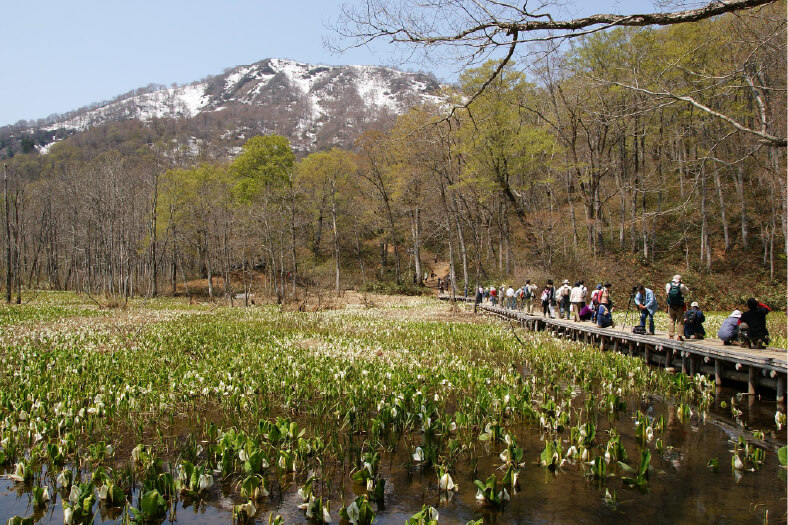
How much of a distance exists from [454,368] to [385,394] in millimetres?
2620

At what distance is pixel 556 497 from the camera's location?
15.9 ft

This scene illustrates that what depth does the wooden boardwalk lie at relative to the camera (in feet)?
30.3

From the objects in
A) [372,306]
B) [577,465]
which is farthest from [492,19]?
[372,306]

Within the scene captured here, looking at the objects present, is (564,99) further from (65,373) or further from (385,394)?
(65,373)

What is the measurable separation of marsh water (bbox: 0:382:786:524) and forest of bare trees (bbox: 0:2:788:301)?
26.0 ft

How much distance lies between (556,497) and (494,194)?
3333 cm

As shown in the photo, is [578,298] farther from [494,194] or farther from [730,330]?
[494,194]

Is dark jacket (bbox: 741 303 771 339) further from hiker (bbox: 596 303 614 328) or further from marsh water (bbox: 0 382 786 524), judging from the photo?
marsh water (bbox: 0 382 786 524)

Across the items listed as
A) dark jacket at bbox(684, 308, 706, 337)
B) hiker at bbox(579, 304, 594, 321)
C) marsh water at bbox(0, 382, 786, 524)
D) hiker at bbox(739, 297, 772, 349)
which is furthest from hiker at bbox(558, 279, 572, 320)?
marsh water at bbox(0, 382, 786, 524)

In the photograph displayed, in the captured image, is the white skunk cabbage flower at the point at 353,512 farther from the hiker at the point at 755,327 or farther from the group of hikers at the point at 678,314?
the hiker at the point at 755,327

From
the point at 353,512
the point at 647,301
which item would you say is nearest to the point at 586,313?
the point at 647,301

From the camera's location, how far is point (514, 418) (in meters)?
7.36

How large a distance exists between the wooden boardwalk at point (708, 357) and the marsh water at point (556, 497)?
381cm

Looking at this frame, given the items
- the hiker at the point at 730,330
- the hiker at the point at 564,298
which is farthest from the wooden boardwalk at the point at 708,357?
the hiker at the point at 564,298
